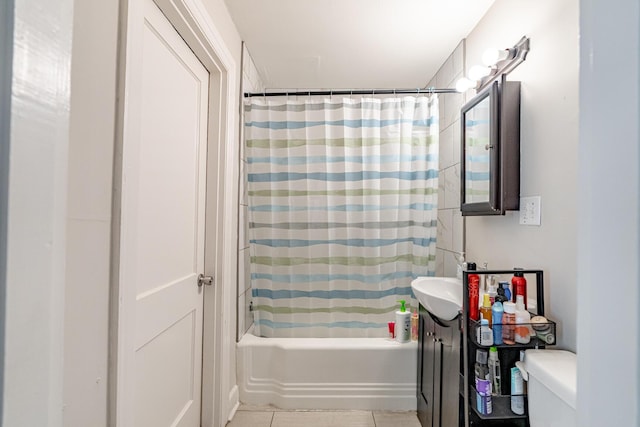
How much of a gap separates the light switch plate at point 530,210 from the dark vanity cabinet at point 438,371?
0.52m

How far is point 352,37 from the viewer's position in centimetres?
213

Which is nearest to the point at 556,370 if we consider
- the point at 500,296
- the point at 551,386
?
the point at 551,386

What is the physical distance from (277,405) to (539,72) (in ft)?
7.47

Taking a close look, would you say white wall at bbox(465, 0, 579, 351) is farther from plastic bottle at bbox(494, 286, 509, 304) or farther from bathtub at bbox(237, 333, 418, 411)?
bathtub at bbox(237, 333, 418, 411)

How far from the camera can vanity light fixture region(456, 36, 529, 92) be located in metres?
1.51

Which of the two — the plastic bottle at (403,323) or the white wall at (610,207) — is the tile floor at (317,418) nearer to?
the plastic bottle at (403,323)

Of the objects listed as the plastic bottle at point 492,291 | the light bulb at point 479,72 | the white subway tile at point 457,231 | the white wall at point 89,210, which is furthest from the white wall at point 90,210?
the white subway tile at point 457,231

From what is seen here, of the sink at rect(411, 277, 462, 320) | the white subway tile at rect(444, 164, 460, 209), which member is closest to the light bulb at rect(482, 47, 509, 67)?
the white subway tile at rect(444, 164, 460, 209)

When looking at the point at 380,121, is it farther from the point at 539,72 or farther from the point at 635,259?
the point at 635,259

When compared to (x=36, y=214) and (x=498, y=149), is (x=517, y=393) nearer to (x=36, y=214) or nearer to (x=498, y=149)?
(x=498, y=149)

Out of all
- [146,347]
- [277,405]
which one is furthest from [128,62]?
[277,405]

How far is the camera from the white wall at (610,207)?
0.36m

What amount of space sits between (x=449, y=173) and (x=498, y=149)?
2.49 ft

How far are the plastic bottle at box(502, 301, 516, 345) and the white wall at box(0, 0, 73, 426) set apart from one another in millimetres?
1296
